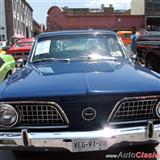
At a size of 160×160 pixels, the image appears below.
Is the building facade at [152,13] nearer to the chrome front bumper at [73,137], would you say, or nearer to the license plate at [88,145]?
the chrome front bumper at [73,137]

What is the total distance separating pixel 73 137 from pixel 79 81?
664 millimetres

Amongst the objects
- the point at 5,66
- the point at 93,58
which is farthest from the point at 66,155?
the point at 5,66

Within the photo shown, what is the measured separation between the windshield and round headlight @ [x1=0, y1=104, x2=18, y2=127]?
1.88 m

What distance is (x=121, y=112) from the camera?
13.8ft

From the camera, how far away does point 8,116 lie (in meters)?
4.21

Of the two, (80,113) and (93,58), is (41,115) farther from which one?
(93,58)

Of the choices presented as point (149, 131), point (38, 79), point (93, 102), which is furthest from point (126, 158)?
point (38, 79)

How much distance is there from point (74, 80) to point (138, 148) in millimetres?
1225

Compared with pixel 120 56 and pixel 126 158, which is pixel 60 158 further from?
pixel 120 56

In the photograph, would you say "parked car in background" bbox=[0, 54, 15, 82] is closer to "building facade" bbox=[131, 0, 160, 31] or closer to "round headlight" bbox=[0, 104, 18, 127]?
"round headlight" bbox=[0, 104, 18, 127]

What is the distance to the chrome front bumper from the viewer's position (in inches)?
159

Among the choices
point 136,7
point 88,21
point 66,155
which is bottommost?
point 88,21

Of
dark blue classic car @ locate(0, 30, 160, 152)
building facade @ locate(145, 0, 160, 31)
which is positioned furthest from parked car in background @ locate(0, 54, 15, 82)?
building facade @ locate(145, 0, 160, 31)

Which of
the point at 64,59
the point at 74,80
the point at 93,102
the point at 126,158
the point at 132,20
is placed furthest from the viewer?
the point at 132,20
